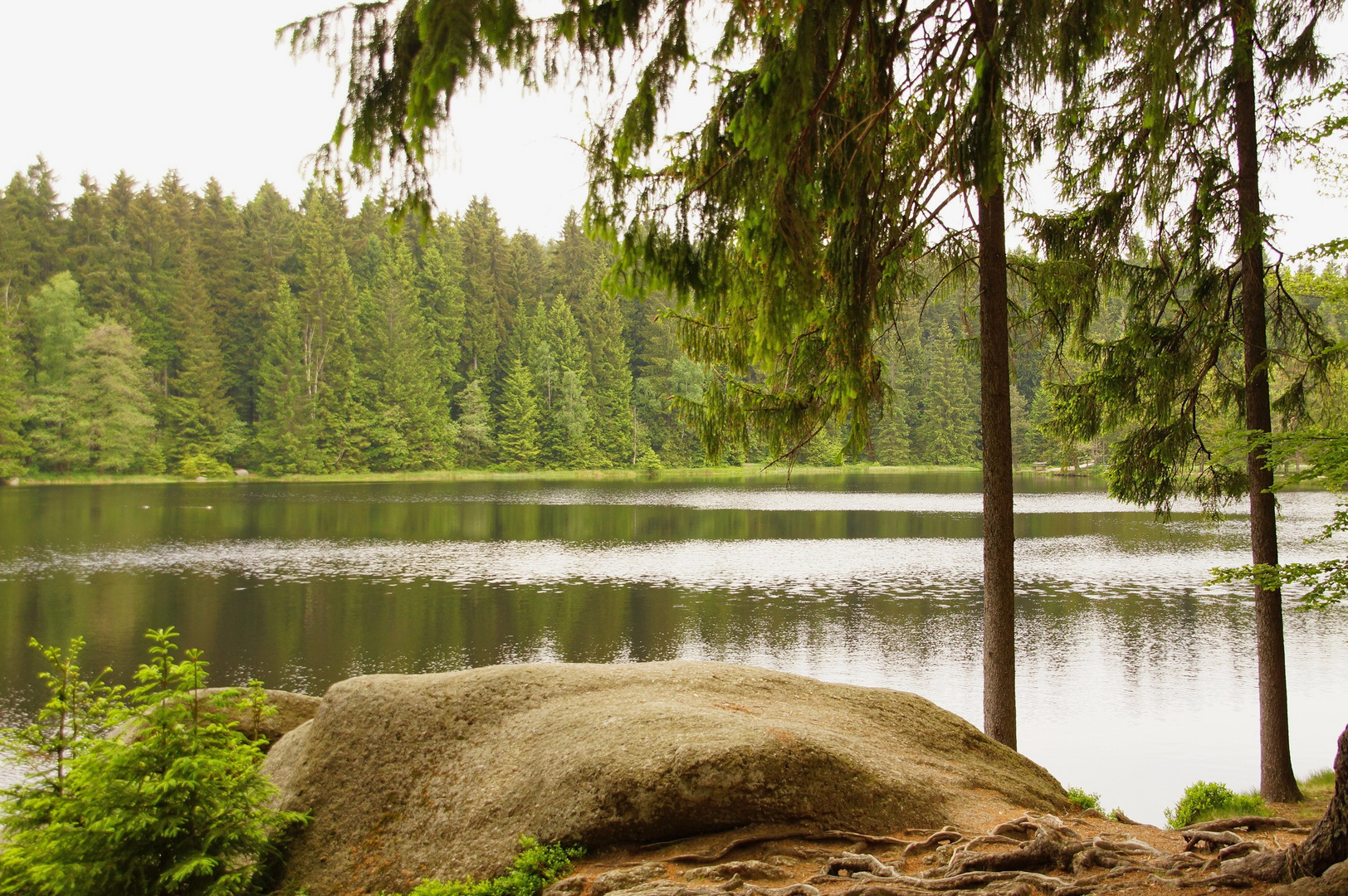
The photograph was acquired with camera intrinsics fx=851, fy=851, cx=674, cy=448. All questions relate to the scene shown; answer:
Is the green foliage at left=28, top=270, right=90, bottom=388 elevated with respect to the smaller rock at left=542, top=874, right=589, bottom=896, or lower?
elevated

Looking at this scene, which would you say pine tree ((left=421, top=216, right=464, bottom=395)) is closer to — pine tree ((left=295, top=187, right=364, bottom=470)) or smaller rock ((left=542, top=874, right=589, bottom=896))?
pine tree ((left=295, top=187, right=364, bottom=470))

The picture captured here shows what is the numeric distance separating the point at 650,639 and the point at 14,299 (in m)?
55.1

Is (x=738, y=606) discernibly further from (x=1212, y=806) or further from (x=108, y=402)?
(x=108, y=402)

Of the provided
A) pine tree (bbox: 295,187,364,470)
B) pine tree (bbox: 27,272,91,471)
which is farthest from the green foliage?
pine tree (bbox: 295,187,364,470)

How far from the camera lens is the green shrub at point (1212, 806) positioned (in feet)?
24.0

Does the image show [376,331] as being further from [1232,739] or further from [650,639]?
[1232,739]

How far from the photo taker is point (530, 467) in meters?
62.8

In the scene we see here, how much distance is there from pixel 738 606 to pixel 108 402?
45.2 metres

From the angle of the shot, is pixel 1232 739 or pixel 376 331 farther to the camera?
pixel 376 331

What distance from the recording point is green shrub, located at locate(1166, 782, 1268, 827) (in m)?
7.30

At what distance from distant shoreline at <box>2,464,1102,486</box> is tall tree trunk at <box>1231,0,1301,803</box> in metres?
37.4

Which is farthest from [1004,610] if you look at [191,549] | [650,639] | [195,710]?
[191,549]

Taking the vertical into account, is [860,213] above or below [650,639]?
above

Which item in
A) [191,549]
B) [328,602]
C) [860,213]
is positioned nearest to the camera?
[860,213]
